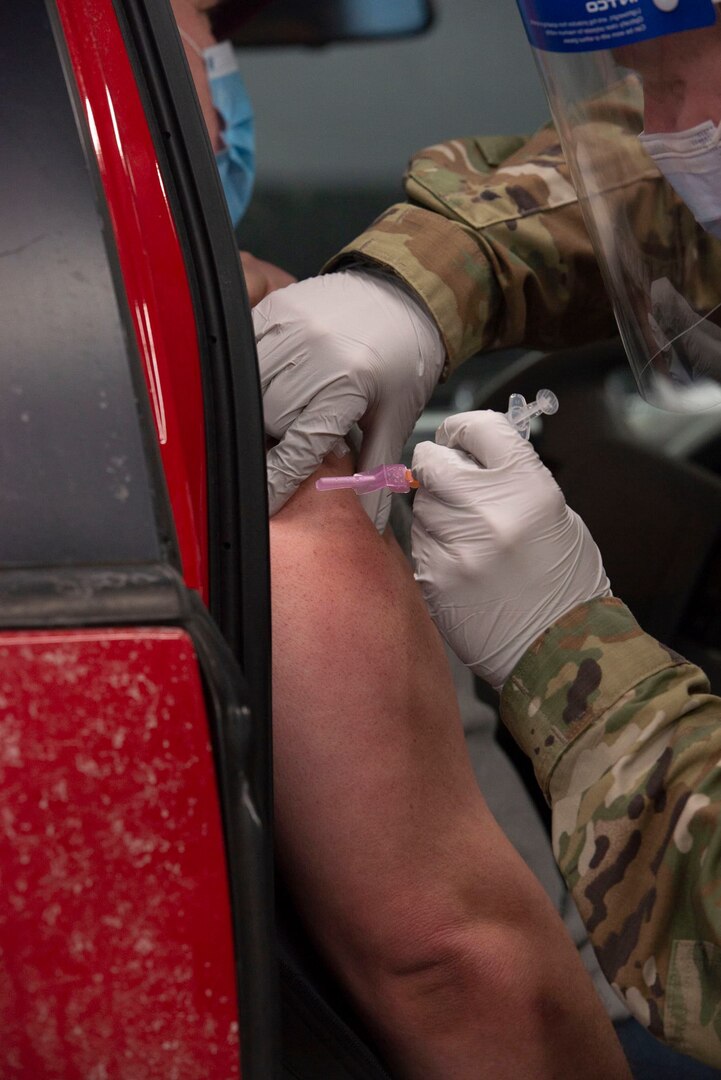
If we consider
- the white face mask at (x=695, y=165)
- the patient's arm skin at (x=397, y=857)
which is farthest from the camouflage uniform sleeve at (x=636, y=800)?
the white face mask at (x=695, y=165)

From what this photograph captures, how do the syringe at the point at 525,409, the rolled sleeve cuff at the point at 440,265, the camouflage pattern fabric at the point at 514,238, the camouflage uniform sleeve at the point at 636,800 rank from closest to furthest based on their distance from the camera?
the camouflage uniform sleeve at the point at 636,800 → the syringe at the point at 525,409 → the camouflage pattern fabric at the point at 514,238 → the rolled sleeve cuff at the point at 440,265

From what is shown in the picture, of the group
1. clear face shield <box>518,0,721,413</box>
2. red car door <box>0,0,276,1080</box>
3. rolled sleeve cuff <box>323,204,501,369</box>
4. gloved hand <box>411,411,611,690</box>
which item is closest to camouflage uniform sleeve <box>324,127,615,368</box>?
rolled sleeve cuff <box>323,204,501,369</box>

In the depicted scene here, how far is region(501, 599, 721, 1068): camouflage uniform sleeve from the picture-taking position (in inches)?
33.3

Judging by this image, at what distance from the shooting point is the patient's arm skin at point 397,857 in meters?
1.04

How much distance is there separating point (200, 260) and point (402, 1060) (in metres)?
0.78

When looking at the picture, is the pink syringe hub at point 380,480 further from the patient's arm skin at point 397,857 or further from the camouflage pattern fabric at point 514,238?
the camouflage pattern fabric at point 514,238

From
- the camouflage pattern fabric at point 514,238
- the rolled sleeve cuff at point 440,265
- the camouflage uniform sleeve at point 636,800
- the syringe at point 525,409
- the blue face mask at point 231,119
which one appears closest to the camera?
the camouflage uniform sleeve at point 636,800

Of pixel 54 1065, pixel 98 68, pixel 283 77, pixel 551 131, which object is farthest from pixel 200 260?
pixel 283 77

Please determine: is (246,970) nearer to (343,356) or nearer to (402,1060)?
(402,1060)

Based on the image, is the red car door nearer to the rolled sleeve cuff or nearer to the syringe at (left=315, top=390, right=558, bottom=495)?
the syringe at (left=315, top=390, right=558, bottom=495)

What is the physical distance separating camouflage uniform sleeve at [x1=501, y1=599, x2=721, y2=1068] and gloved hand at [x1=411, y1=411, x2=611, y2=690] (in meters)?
0.03

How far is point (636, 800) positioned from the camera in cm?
89

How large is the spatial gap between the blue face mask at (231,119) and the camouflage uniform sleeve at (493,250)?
0.51m

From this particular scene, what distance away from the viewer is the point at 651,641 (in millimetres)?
993
